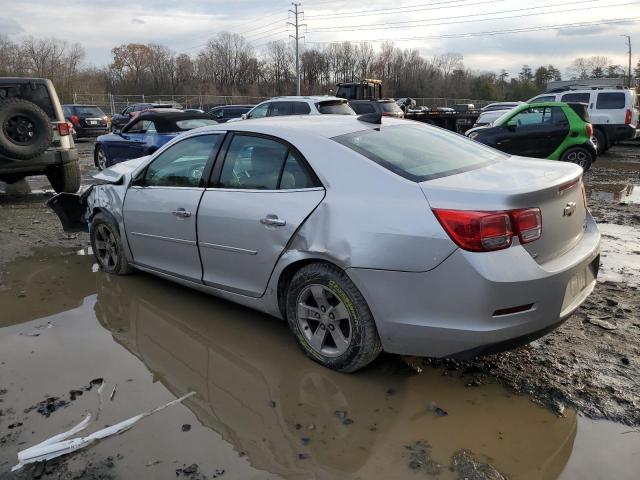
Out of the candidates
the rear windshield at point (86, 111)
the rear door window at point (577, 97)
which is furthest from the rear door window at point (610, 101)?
the rear windshield at point (86, 111)

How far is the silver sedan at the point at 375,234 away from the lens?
2711 mm

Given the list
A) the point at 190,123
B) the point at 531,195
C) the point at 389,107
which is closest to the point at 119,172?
the point at 531,195

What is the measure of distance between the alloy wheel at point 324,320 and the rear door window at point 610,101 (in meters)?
15.9

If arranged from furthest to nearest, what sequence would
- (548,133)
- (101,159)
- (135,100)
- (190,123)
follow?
(135,100) → (101,159) → (548,133) → (190,123)

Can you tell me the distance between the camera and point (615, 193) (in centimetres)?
991

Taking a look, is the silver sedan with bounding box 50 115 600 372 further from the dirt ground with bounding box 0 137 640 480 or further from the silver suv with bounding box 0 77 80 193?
the silver suv with bounding box 0 77 80 193

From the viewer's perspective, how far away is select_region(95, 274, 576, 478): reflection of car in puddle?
2572 millimetres

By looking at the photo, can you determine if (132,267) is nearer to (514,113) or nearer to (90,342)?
(90,342)

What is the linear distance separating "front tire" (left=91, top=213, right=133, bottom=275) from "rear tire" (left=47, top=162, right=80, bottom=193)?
14.4 feet

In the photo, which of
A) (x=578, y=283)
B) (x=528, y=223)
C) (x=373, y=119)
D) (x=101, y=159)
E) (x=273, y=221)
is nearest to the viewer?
(x=528, y=223)

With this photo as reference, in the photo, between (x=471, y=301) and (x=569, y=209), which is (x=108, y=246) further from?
(x=569, y=209)

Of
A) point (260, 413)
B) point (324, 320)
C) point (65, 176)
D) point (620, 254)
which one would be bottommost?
point (260, 413)

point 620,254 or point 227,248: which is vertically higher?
point 227,248

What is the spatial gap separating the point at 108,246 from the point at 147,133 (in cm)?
593
